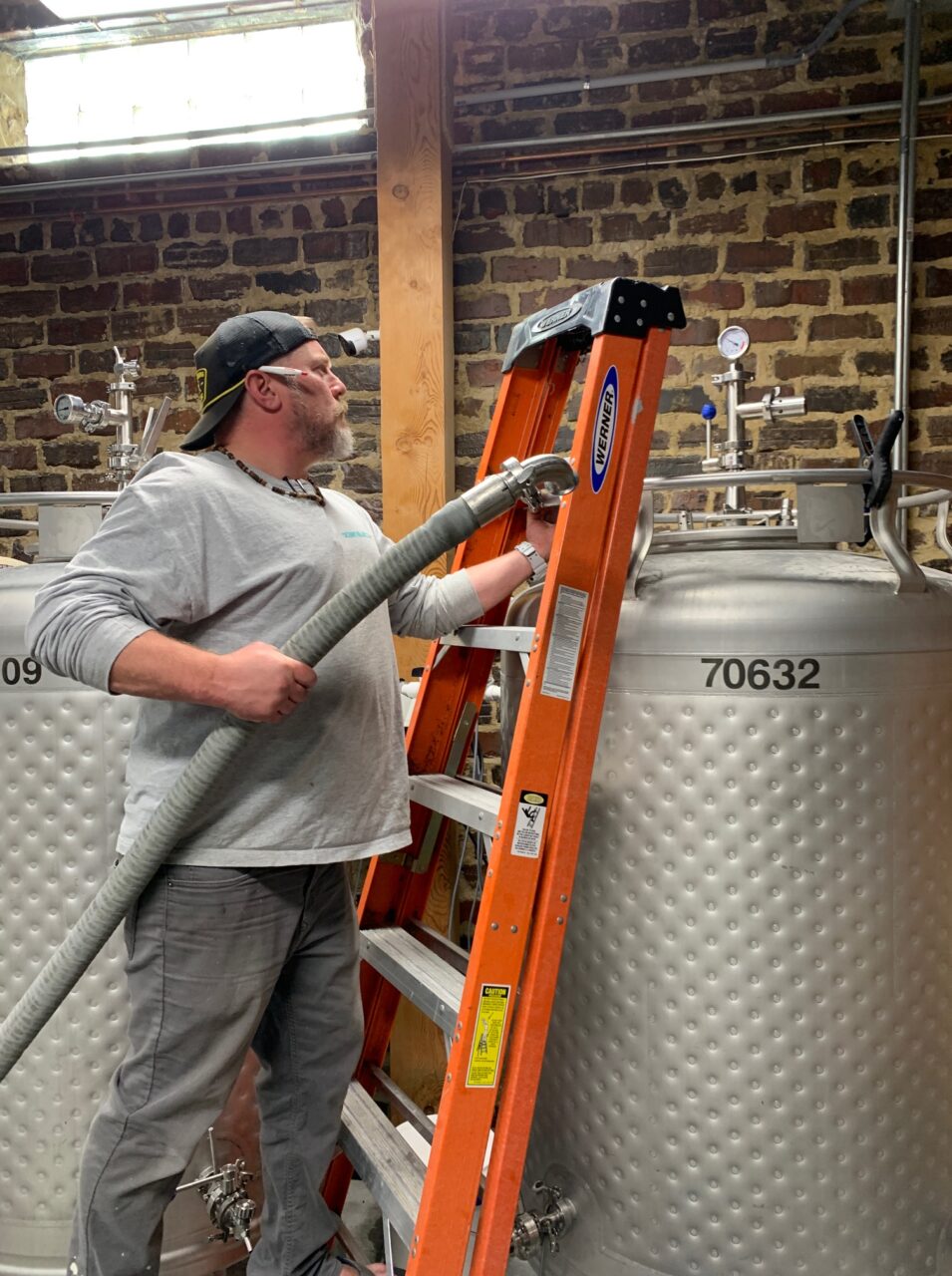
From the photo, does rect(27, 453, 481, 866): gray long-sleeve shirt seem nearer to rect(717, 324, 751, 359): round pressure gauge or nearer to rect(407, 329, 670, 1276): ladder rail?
rect(407, 329, 670, 1276): ladder rail

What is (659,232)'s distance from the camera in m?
2.68

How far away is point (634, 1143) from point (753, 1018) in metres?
0.25

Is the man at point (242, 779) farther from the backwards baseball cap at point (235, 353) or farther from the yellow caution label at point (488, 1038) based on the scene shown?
the yellow caution label at point (488, 1038)

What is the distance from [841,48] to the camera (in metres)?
2.58

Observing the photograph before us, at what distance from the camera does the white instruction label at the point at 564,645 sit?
1.32 m

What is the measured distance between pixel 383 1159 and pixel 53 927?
0.66 metres

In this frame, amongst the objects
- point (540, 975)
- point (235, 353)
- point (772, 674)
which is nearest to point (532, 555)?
point (772, 674)

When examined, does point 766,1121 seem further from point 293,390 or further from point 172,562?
point 293,390

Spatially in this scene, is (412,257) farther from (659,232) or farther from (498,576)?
(498,576)

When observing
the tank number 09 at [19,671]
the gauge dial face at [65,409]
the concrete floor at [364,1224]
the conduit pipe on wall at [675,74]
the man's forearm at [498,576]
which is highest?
the conduit pipe on wall at [675,74]

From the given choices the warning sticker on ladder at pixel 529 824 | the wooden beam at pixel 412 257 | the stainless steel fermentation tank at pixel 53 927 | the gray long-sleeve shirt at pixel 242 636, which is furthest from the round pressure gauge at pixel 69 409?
the warning sticker on ladder at pixel 529 824

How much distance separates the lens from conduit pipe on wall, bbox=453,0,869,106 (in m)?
2.49

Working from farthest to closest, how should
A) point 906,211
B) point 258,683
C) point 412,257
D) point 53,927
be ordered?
point 412,257 → point 906,211 → point 53,927 → point 258,683

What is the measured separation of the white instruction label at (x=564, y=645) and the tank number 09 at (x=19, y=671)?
871mm
